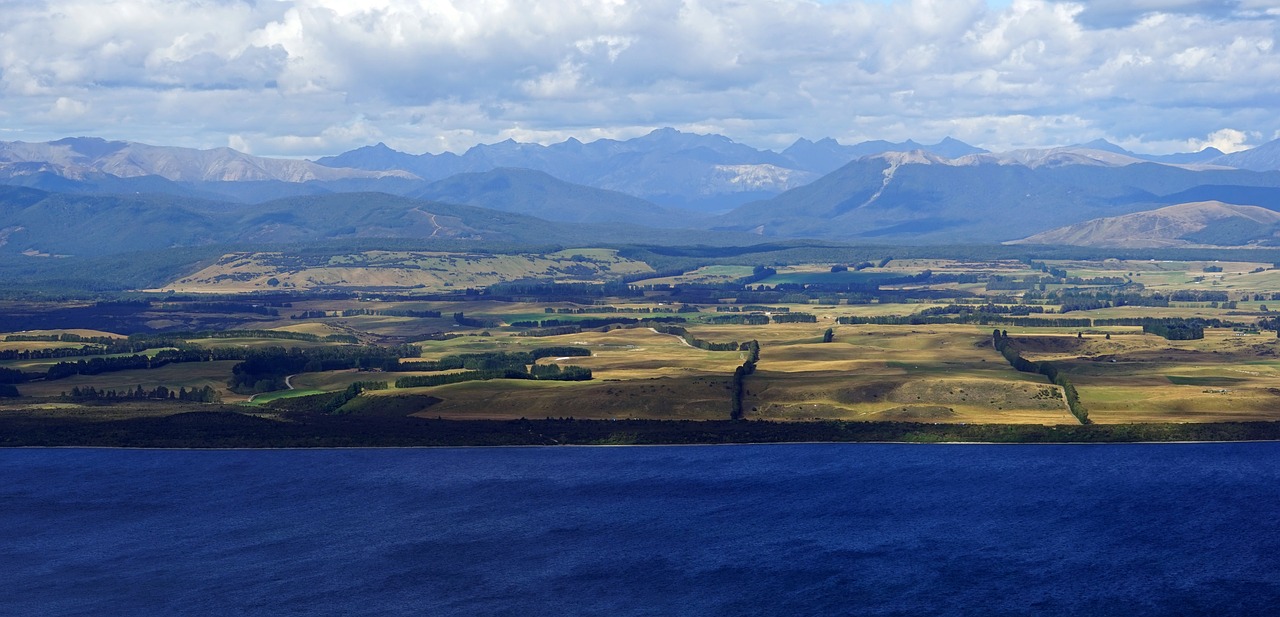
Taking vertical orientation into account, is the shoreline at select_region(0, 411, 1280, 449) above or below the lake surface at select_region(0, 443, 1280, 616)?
above

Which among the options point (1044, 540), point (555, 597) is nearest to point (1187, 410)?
point (1044, 540)

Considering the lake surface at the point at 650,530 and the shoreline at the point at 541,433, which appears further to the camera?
the shoreline at the point at 541,433

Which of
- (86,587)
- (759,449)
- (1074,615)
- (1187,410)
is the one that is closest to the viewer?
(1074,615)

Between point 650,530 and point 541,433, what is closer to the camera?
point 650,530

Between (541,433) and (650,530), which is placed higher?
(541,433)

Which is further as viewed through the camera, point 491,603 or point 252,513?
point 252,513

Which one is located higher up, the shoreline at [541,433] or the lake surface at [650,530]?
the shoreline at [541,433]

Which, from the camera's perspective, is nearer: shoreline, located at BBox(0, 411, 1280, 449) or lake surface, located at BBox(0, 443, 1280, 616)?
lake surface, located at BBox(0, 443, 1280, 616)

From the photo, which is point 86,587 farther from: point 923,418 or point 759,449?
point 923,418
